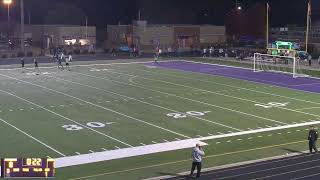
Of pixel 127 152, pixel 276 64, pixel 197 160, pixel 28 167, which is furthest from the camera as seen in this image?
pixel 276 64

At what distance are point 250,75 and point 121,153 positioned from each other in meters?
26.7

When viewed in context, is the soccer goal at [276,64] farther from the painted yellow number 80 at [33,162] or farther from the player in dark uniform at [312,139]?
the painted yellow number 80 at [33,162]

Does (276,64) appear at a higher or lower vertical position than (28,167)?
higher

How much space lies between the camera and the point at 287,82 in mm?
41312

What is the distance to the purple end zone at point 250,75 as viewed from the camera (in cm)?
3962

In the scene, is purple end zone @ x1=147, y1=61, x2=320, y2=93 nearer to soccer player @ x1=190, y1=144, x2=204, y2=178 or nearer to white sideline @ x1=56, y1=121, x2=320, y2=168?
white sideline @ x1=56, y1=121, x2=320, y2=168

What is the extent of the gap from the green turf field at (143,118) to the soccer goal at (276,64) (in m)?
7.87

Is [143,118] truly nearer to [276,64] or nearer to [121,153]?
[121,153]

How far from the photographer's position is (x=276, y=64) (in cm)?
5250

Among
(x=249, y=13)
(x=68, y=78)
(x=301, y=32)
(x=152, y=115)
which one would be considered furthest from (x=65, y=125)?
(x=249, y=13)

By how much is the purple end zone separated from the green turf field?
1.94 metres

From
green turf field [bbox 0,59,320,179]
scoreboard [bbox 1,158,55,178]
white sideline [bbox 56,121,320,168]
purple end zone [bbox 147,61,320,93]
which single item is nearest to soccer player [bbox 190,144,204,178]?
green turf field [bbox 0,59,320,179]

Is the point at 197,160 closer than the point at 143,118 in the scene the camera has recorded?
Yes

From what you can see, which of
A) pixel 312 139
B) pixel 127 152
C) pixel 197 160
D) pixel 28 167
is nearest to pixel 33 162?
pixel 28 167
